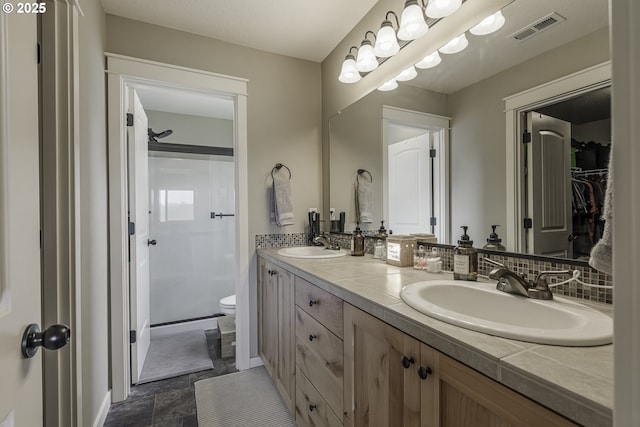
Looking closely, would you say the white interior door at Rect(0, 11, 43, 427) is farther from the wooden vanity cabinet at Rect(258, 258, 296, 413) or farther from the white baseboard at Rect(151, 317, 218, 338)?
the white baseboard at Rect(151, 317, 218, 338)

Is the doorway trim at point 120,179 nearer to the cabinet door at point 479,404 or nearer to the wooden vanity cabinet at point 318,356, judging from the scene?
the wooden vanity cabinet at point 318,356

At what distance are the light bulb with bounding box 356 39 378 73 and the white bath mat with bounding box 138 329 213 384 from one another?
2.41 m

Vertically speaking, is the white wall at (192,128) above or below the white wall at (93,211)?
above

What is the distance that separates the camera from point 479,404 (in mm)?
614

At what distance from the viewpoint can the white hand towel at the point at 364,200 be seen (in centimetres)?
207

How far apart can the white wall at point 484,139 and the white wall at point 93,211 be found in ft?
5.54

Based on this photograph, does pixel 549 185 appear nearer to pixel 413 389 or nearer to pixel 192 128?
pixel 413 389

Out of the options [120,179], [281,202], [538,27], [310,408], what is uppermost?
[538,27]

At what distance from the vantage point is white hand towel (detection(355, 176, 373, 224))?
2066 mm

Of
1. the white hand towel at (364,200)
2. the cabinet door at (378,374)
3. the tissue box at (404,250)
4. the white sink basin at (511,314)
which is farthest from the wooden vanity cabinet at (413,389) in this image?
the white hand towel at (364,200)

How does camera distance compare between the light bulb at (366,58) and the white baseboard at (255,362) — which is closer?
the light bulb at (366,58)

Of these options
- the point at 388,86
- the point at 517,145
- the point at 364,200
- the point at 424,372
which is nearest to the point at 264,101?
the point at 388,86

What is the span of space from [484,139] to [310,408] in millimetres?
1439

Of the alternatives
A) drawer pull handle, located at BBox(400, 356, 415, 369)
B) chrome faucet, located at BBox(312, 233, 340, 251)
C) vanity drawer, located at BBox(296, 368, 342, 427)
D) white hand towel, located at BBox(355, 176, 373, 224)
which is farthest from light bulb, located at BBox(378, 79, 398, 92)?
vanity drawer, located at BBox(296, 368, 342, 427)
